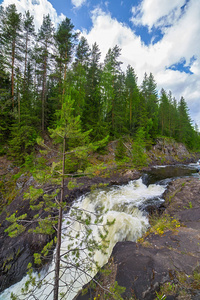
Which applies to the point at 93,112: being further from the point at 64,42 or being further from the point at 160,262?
the point at 160,262

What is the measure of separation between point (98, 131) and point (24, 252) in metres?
14.8

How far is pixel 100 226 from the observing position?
22.0 feet

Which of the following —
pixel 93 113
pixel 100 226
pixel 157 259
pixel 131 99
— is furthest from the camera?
pixel 131 99

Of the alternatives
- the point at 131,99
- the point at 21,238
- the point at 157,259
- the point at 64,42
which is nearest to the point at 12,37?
the point at 64,42

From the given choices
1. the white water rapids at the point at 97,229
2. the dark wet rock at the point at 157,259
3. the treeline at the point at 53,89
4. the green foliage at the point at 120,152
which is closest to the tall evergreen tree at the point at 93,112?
the treeline at the point at 53,89

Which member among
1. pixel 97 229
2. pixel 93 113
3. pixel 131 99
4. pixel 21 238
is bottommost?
pixel 21 238

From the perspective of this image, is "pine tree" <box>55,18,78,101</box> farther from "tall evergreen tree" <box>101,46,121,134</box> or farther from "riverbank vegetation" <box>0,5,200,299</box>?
"tall evergreen tree" <box>101,46,121,134</box>

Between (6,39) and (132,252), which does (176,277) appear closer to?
(132,252)

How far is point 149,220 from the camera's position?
645 centimetres

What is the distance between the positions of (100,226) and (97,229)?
288 millimetres

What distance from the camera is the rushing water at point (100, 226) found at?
4521mm

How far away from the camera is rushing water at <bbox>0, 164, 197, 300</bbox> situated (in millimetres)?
4521

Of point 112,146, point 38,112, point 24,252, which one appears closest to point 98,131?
point 112,146

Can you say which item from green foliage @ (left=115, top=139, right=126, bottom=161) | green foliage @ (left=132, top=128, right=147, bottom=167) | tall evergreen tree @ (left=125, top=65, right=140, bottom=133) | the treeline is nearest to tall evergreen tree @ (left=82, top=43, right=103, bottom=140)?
the treeline
